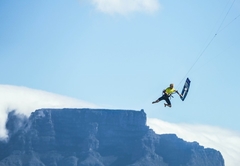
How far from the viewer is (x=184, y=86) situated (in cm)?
8144

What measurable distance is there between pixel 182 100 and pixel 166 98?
333 centimetres

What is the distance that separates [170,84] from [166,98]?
292 cm

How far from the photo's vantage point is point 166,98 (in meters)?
81.6

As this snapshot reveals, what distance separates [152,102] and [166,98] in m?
2.59

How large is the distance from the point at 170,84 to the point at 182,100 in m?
3.13

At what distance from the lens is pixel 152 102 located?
82.8 meters

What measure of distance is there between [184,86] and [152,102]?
5825 millimetres

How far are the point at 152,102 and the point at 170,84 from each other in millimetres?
4984

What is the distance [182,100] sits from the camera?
79125 millimetres

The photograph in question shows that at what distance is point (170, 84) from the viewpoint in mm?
79750

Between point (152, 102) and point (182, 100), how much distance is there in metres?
5.77
